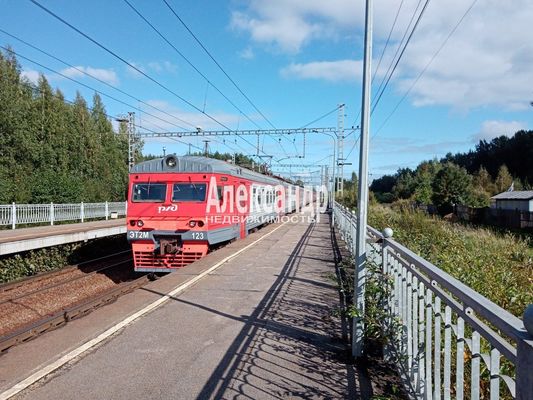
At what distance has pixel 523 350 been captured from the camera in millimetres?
1640

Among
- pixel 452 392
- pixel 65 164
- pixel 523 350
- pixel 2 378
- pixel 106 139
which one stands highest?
pixel 106 139

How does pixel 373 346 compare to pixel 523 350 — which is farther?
pixel 373 346

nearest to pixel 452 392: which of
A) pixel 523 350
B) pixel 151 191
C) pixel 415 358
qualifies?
pixel 415 358

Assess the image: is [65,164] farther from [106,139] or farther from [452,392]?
[452,392]

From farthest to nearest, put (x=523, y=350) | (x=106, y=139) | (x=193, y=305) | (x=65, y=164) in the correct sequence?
(x=106, y=139), (x=65, y=164), (x=193, y=305), (x=523, y=350)

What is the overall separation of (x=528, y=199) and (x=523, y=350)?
45.1 meters

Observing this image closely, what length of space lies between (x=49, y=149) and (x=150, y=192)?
26453 millimetres

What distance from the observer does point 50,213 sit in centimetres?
2067

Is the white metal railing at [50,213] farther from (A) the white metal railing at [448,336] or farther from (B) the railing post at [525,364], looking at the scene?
(B) the railing post at [525,364]

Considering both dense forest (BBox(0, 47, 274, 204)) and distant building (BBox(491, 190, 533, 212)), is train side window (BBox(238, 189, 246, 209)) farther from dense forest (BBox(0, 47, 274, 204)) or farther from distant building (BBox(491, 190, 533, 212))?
distant building (BBox(491, 190, 533, 212))

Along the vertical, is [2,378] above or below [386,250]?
below

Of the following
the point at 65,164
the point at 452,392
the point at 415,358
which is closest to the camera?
the point at 452,392

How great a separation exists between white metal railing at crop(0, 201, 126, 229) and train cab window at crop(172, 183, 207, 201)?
964 centimetres

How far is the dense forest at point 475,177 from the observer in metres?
49.6
